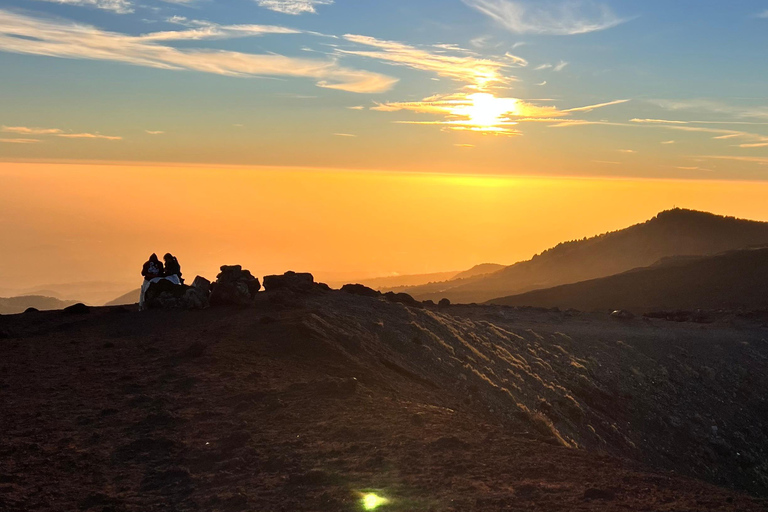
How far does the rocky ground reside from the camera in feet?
26.8

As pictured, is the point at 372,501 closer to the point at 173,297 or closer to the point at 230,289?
the point at 230,289

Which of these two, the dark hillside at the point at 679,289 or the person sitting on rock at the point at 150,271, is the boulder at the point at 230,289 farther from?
the dark hillside at the point at 679,289

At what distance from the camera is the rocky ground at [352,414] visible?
26.8 ft

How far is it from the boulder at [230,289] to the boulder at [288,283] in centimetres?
203

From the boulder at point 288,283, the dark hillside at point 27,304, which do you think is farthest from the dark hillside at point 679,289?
the dark hillside at point 27,304

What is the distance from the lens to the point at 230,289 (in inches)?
800

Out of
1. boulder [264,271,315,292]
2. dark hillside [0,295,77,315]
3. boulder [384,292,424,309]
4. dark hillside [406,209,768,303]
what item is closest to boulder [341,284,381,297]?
boulder [384,292,424,309]

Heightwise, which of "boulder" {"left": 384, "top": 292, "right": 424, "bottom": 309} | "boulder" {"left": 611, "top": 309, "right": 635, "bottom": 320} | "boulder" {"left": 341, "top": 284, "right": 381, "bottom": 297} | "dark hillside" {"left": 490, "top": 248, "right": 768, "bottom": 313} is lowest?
"boulder" {"left": 611, "top": 309, "right": 635, "bottom": 320}

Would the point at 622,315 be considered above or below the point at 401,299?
below

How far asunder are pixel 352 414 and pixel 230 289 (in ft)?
33.2

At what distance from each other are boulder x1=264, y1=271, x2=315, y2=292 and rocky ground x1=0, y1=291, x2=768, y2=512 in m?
0.66

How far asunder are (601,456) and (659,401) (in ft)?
52.4

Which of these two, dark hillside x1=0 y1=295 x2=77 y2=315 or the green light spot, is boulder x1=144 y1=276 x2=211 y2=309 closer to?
the green light spot

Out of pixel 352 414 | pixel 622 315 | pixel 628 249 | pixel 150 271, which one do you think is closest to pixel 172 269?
pixel 150 271
